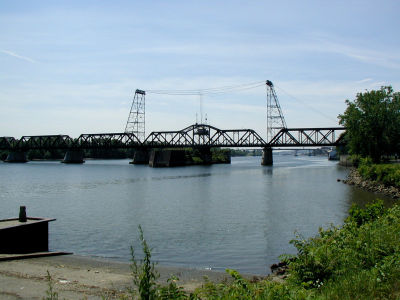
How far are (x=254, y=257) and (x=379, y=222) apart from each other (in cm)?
654

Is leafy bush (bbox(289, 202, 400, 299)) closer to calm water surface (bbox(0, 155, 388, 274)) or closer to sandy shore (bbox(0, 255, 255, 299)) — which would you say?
sandy shore (bbox(0, 255, 255, 299))

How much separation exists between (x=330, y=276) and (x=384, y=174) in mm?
48173

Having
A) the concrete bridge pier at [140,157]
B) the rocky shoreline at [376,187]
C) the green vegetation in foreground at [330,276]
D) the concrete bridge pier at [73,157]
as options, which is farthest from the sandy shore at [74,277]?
the concrete bridge pier at [73,157]

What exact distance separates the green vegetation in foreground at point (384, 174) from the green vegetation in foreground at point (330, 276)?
36.7m

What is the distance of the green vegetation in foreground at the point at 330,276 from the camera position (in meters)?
8.12

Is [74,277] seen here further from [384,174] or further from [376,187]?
[384,174]

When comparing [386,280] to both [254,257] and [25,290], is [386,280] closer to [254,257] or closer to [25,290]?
[25,290]

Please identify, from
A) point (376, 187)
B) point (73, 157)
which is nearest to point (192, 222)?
point (376, 187)

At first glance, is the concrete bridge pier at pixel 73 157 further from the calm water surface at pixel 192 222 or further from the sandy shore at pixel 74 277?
the sandy shore at pixel 74 277

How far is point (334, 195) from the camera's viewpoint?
49.3 m

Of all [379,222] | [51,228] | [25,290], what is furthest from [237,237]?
[25,290]

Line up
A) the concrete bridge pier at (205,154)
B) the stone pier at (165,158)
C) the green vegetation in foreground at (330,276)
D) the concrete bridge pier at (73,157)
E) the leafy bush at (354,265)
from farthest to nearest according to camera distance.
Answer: the concrete bridge pier at (73,157), the concrete bridge pier at (205,154), the stone pier at (165,158), the leafy bush at (354,265), the green vegetation in foreground at (330,276)

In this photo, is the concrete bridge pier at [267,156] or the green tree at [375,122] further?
the concrete bridge pier at [267,156]

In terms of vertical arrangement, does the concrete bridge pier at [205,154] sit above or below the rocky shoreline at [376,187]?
above
